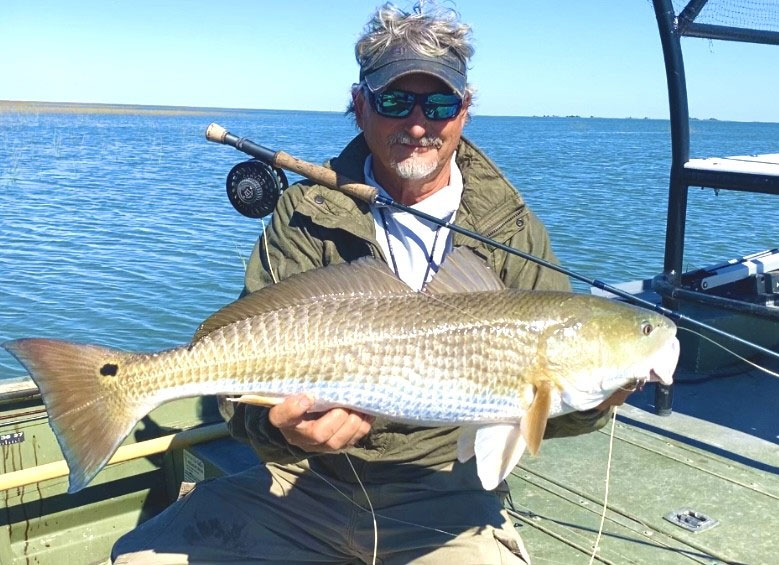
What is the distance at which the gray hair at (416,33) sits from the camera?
3.74m

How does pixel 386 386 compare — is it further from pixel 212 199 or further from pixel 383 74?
pixel 212 199

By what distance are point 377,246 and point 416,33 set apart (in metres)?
1.03

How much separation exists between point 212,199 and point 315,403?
2247cm

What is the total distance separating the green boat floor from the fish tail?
2.14 meters

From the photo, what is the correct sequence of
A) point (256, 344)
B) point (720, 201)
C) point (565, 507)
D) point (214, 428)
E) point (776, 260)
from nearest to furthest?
point (256, 344) → point (565, 507) → point (214, 428) → point (776, 260) → point (720, 201)

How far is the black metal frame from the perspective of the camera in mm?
4891

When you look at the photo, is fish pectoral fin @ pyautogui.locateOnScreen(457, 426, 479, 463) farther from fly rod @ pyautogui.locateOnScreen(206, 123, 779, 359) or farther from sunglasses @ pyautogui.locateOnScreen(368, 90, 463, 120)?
sunglasses @ pyautogui.locateOnScreen(368, 90, 463, 120)

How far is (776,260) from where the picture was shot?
26.8 feet

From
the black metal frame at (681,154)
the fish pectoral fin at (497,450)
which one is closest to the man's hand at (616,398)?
the fish pectoral fin at (497,450)

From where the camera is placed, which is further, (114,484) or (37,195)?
(37,195)

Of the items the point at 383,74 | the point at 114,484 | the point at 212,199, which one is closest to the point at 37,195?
the point at 212,199

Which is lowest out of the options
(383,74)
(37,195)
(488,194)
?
(37,195)

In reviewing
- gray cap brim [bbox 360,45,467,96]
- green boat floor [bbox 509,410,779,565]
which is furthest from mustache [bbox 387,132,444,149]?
green boat floor [bbox 509,410,779,565]

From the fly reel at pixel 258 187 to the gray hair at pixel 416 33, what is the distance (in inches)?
25.6
